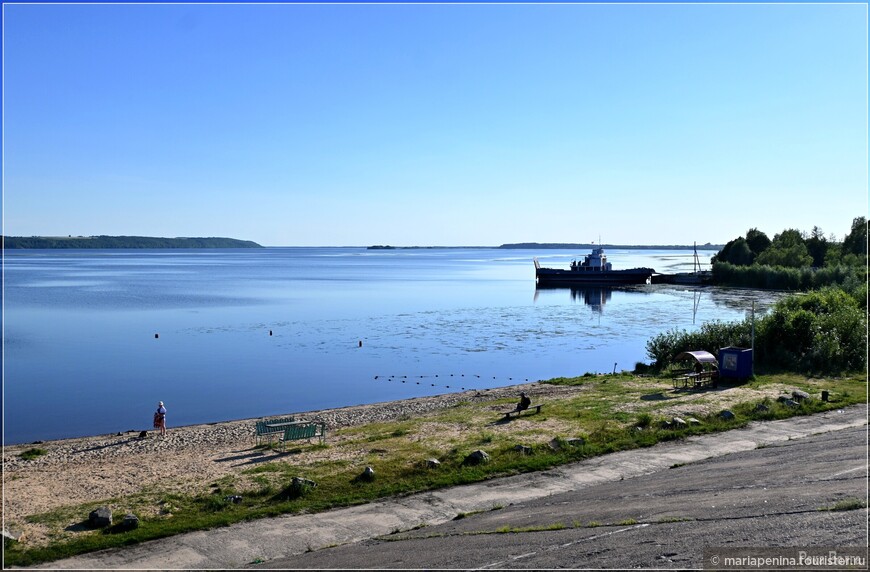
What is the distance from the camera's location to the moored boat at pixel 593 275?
371ft

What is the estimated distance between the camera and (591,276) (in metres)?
114

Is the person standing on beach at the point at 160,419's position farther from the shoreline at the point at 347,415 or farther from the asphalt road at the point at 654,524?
the asphalt road at the point at 654,524

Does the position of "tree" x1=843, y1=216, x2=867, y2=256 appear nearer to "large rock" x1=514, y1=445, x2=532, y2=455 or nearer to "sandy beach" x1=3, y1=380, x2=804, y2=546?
"sandy beach" x1=3, y1=380, x2=804, y2=546

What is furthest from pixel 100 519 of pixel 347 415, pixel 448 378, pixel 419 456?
pixel 448 378

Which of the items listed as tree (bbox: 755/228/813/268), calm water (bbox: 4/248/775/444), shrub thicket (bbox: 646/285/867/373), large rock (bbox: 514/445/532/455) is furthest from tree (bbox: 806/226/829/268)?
large rock (bbox: 514/445/532/455)

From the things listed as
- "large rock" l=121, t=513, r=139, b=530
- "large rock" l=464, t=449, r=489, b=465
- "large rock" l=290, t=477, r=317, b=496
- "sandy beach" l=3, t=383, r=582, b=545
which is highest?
"large rock" l=464, t=449, r=489, b=465

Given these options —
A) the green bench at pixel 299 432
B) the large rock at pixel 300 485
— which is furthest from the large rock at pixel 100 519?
the green bench at pixel 299 432

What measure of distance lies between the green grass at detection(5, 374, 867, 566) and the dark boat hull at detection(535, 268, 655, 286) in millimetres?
86316

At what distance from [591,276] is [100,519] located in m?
105

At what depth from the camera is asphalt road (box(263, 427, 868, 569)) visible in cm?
1038

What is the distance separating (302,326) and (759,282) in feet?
236

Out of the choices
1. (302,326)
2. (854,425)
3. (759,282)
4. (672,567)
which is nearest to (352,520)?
(672,567)

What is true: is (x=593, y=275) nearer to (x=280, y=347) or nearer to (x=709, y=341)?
(x=280, y=347)

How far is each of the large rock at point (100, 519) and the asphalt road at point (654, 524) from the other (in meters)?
4.13
